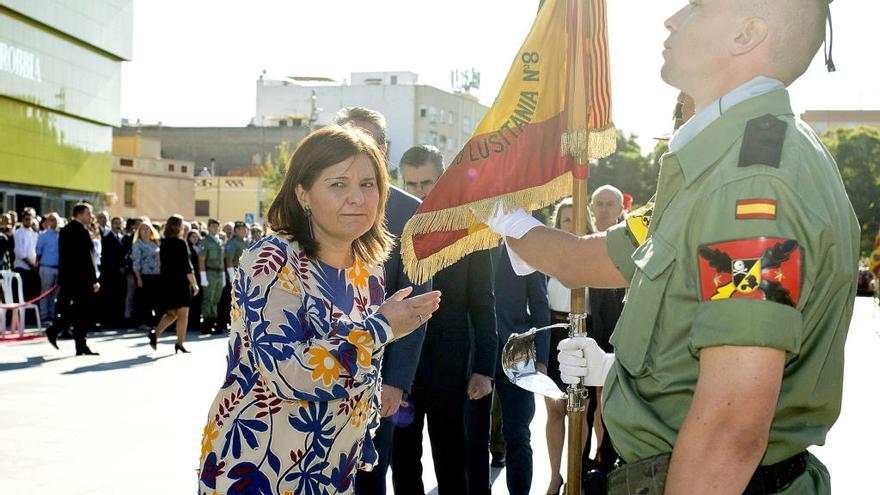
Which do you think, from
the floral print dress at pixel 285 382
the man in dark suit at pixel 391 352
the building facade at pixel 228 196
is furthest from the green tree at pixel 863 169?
the floral print dress at pixel 285 382

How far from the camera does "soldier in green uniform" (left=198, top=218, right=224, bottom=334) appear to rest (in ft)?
61.3

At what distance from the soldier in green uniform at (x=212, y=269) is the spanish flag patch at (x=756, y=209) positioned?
1742 cm

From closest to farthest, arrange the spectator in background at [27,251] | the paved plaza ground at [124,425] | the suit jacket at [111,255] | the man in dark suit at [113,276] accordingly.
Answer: the paved plaza ground at [124,425]
the spectator in background at [27,251]
the suit jacket at [111,255]
the man in dark suit at [113,276]

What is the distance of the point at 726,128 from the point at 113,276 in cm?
1752

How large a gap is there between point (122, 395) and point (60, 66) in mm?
28144

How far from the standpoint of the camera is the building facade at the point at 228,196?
72938 millimetres

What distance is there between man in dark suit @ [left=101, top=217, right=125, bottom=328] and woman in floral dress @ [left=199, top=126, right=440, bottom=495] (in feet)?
50.9

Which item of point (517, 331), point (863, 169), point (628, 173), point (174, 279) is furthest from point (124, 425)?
point (863, 169)

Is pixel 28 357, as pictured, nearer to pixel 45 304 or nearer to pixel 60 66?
pixel 45 304

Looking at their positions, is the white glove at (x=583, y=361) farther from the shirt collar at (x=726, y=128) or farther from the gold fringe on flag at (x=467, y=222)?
the shirt collar at (x=726, y=128)

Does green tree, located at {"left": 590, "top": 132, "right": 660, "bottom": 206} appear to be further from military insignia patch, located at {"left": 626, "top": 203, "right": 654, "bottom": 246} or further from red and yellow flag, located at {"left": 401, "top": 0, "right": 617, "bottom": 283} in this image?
military insignia patch, located at {"left": 626, "top": 203, "right": 654, "bottom": 246}

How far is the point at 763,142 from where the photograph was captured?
1.89m

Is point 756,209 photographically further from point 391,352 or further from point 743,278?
point 391,352

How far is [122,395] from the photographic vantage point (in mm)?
10266
